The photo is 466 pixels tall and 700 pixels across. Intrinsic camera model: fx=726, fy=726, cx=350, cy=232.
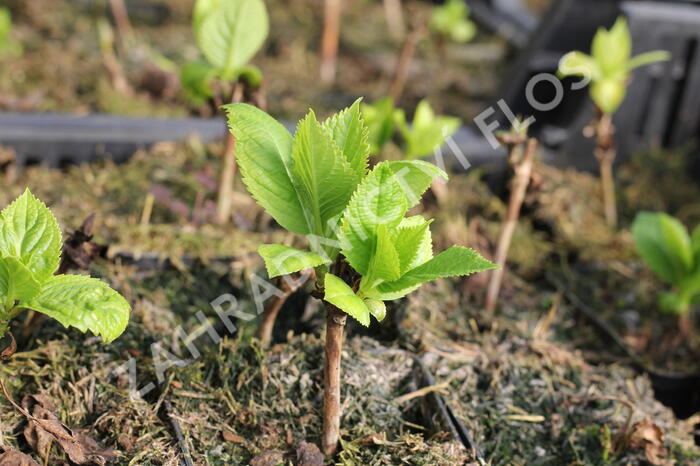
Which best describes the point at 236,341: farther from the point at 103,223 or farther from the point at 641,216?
the point at 641,216

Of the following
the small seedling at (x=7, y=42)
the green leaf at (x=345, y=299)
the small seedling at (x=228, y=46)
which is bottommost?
the green leaf at (x=345, y=299)

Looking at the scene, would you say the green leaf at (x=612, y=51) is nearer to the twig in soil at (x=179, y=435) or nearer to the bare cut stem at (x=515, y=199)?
the bare cut stem at (x=515, y=199)

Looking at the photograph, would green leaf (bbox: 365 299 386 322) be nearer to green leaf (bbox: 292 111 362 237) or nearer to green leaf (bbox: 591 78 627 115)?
green leaf (bbox: 292 111 362 237)

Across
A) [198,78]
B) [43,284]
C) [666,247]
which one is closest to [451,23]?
[666,247]

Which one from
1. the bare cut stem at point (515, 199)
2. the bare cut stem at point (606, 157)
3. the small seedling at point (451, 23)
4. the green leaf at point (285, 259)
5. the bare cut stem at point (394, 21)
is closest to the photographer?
the green leaf at point (285, 259)

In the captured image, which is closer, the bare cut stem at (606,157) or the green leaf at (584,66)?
the green leaf at (584,66)

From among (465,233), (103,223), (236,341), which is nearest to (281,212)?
(236,341)

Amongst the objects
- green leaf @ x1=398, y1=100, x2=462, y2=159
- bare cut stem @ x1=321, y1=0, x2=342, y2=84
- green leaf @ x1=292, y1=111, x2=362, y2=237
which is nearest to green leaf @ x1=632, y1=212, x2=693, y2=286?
green leaf @ x1=398, y1=100, x2=462, y2=159

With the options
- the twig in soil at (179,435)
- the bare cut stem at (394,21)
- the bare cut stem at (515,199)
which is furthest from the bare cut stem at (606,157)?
the bare cut stem at (394,21)
